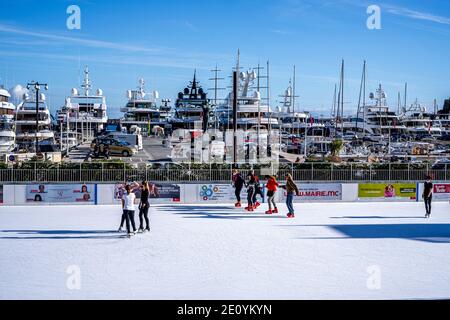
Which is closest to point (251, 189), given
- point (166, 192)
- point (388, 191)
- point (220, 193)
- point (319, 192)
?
point (220, 193)

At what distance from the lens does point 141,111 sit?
328 feet

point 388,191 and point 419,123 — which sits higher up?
point 419,123

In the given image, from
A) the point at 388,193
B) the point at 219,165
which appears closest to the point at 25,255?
the point at 219,165

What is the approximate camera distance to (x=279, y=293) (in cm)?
930

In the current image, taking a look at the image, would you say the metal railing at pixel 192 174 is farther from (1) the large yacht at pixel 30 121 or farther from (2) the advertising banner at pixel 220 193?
(1) the large yacht at pixel 30 121

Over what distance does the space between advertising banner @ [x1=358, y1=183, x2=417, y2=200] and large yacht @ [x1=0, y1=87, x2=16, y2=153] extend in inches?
1437

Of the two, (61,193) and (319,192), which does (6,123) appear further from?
(319,192)

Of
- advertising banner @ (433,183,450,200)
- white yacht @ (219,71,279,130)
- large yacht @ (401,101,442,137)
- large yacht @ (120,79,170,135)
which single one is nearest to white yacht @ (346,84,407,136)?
large yacht @ (401,101,442,137)

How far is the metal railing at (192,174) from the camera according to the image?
2416 centimetres

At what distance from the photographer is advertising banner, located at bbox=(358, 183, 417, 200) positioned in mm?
25688

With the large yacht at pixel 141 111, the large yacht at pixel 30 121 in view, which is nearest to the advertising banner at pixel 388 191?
the large yacht at pixel 30 121

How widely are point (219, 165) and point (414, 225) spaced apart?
1231cm

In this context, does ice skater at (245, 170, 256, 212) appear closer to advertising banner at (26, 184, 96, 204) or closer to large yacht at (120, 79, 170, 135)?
advertising banner at (26, 184, 96, 204)

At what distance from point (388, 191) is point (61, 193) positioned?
581 inches
